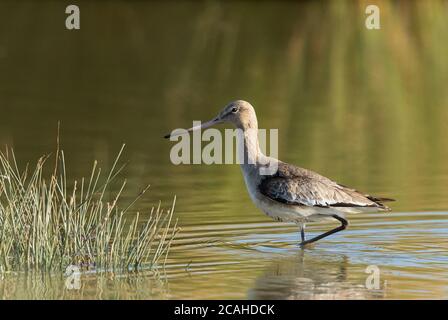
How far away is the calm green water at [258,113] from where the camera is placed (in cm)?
1014

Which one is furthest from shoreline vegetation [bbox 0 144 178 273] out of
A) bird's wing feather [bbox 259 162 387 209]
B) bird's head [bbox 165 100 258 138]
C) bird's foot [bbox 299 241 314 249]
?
bird's head [bbox 165 100 258 138]

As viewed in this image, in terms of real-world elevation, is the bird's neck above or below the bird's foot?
above

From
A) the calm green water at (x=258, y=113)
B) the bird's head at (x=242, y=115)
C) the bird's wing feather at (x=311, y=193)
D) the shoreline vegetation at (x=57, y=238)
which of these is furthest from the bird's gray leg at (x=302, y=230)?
the shoreline vegetation at (x=57, y=238)

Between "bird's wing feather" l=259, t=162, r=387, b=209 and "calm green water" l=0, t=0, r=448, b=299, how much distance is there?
465 mm

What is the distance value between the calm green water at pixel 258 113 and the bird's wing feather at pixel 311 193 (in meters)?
0.46

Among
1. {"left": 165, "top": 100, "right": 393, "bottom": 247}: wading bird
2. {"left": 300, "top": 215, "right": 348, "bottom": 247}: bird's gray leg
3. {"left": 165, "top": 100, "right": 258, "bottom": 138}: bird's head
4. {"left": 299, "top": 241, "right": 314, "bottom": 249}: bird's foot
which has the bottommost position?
{"left": 299, "top": 241, "right": 314, "bottom": 249}: bird's foot

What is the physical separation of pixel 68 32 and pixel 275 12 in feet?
20.9

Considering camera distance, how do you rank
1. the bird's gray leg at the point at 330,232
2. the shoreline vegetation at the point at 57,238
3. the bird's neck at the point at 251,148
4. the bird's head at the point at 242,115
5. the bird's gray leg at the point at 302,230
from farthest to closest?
the bird's head at the point at 242,115, the bird's neck at the point at 251,148, the bird's gray leg at the point at 302,230, the bird's gray leg at the point at 330,232, the shoreline vegetation at the point at 57,238

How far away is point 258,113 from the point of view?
68.0ft

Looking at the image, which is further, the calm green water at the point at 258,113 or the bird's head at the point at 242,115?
the bird's head at the point at 242,115

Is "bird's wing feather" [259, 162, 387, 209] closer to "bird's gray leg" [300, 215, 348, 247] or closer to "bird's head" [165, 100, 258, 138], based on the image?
"bird's gray leg" [300, 215, 348, 247]

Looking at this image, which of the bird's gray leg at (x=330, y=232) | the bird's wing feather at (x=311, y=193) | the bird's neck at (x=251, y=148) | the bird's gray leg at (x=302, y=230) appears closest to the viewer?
the bird's wing feather at (x=311, y=193)

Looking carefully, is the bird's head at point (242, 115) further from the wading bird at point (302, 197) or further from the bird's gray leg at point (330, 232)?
the bird's gray leg at point (330, 232)

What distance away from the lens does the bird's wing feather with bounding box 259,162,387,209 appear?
1140 cm
